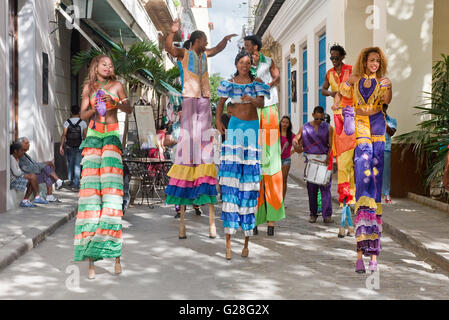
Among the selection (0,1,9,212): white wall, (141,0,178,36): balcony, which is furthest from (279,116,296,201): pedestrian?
(141,0,178,36): balcony

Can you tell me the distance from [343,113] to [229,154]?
80.2 inches

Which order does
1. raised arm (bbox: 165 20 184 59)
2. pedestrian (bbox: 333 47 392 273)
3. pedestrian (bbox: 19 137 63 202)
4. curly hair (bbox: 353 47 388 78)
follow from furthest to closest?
pedestrian (bbox: 19 137 63 202) → raised arm (bbox: 165 20 184 59) → curly hair (bbox: 353 47 388 78) → pedestrian (bbox: 333 47 392 273)

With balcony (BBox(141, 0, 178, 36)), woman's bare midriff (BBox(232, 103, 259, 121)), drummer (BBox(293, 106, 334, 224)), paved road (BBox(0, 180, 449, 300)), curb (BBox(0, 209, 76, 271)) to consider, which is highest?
balcony (BBox(141, 0, 178, 36))

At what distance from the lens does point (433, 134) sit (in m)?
11.1

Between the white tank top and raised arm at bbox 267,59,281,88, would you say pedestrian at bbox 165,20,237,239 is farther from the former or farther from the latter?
raised arm at bbox 267,59,281,88

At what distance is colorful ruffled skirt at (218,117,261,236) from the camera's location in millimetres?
6453

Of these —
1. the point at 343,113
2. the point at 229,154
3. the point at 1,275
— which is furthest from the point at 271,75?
the point at 1,275

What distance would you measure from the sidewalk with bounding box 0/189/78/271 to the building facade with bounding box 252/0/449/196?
6122 mm

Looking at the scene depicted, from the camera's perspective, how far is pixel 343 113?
7.79 m

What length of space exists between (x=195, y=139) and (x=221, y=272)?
101 inches

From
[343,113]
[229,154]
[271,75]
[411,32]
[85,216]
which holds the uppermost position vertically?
[411,32]

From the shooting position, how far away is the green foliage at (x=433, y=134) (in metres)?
9.83

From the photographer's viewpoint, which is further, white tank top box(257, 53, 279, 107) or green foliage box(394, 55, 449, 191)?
green foliage box(394, 55, 449, 191)

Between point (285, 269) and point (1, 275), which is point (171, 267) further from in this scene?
point (1, 275)
